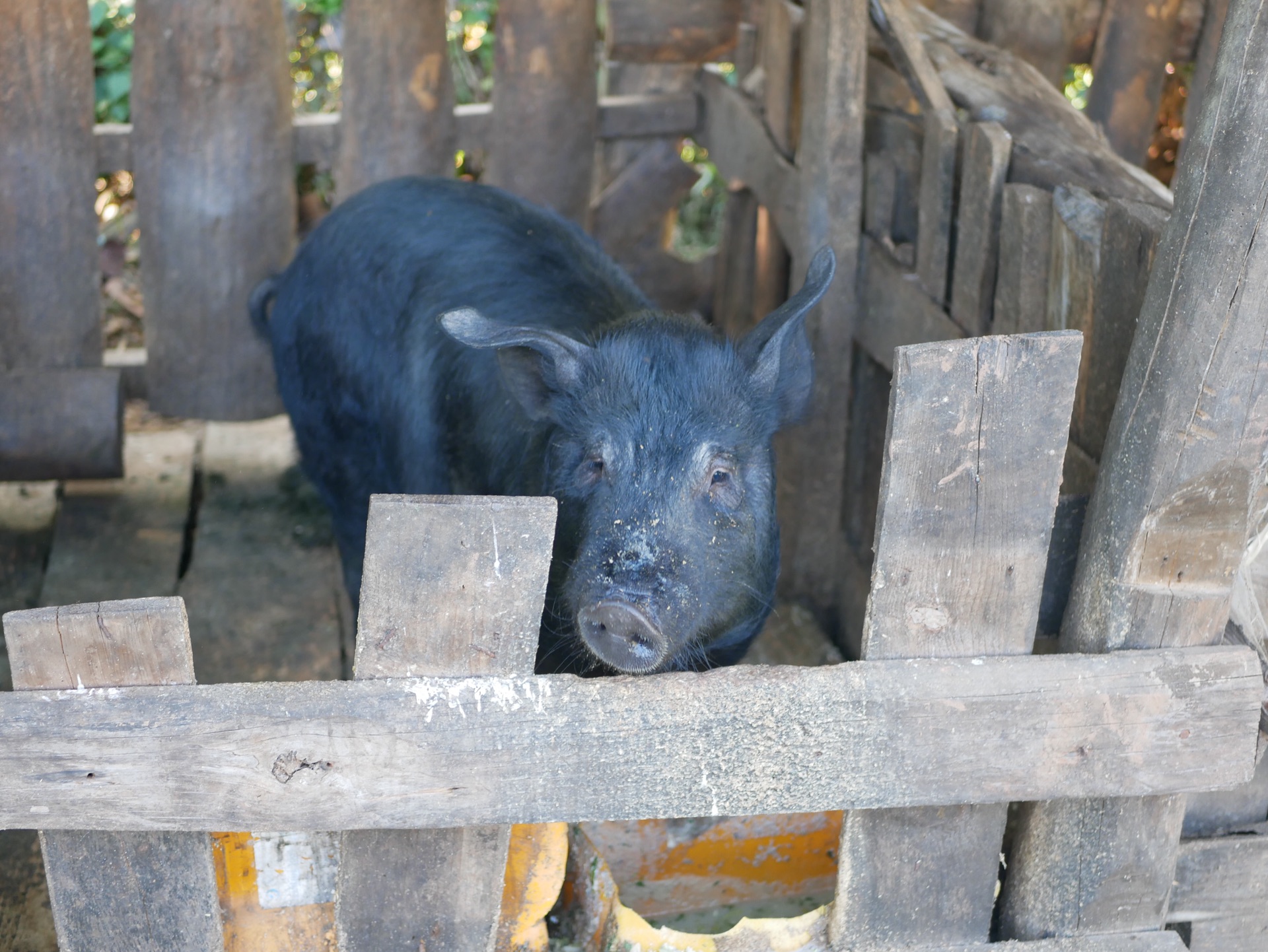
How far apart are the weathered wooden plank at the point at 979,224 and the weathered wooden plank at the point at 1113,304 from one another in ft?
1.91

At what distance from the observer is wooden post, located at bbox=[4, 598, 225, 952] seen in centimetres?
183

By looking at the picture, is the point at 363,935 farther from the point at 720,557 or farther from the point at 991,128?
the point at 991,128

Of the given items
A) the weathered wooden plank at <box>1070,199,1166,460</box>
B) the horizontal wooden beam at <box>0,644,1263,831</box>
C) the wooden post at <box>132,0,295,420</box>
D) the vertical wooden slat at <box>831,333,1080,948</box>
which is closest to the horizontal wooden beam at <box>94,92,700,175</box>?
the wooden post at <box>132,0,295,420</box>

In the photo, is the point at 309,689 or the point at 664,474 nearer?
the point at 309,689

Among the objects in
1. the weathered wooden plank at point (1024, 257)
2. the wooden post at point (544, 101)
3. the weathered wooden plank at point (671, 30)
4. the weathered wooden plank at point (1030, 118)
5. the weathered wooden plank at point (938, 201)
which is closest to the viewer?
the weathered wooden plank at point (1024, 257)

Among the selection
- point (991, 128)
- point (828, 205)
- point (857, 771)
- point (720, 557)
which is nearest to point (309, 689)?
point (857, 771)

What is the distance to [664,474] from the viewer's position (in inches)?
102

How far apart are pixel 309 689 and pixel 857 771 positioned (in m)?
0.85

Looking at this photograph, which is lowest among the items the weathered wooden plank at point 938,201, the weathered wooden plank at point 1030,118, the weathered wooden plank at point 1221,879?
the weathered wooden plank at point 1221,879

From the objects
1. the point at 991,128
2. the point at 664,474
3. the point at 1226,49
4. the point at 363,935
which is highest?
the point at 1226,49

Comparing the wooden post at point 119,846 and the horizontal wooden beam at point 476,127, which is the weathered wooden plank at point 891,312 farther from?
the wooden post at point 119,846

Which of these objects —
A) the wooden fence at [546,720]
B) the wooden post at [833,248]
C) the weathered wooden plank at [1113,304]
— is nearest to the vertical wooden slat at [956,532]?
the wooden fence at [546,720]

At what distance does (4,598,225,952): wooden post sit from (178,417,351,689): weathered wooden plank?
1.66 m

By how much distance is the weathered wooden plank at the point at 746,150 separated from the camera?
13.7 feet
